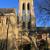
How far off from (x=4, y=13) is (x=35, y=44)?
39.5ft

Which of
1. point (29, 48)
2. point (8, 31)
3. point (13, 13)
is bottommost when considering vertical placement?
point (29, 48)

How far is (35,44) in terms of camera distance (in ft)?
109

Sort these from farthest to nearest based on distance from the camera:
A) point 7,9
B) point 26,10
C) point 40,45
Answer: point 26,10 → point 7,9 → point 40,45

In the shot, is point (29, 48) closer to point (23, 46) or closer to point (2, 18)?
point (23, 46)

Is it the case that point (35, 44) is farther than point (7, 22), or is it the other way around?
point (7, 22)

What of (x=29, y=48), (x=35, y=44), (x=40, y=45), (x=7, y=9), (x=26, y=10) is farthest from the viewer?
(x=26, y=10)

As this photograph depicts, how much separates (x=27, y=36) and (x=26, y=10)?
3349 cm

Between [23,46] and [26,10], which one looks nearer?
[23,46]

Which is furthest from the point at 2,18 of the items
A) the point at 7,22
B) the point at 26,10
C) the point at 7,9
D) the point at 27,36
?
the point at 26,10

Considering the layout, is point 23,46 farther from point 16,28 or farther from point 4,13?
point 4,13

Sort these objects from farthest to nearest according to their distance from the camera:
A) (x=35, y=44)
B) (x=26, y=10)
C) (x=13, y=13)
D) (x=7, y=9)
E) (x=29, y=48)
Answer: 1. (x=26, y=10)
2. (x=7, y=9)
3. (x=13, y=13)
4. (x=29, y=48)
5. (x=35, y=44)

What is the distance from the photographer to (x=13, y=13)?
41.8m

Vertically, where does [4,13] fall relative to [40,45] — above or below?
above

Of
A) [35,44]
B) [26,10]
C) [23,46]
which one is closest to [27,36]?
[35,44]
